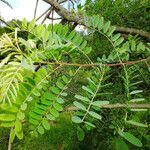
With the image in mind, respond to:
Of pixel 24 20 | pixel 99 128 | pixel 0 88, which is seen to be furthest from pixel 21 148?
pixel 0 88

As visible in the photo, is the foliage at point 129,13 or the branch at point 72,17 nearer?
the branch at point 72,17

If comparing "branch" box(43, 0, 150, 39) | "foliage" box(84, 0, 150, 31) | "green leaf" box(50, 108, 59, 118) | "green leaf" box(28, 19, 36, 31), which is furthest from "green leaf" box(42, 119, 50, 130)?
"foliage" box(84, 0, 150, 31)

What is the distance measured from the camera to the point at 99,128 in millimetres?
1607

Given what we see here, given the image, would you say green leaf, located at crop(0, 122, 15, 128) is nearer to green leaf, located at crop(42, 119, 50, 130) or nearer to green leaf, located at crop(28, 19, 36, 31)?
green leaf, located at crop(42, 119, 50, 130)

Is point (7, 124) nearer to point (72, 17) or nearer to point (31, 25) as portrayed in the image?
point (31, 25)

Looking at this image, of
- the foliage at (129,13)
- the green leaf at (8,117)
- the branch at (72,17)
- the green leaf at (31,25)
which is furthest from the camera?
the foliage at (129,13)

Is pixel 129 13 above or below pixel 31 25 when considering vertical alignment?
below

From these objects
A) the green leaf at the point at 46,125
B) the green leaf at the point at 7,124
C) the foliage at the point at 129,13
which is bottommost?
the foliage at the point at 129,13

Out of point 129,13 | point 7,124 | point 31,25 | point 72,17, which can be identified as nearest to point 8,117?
point 7,124

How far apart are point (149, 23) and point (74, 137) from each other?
0.69 metres

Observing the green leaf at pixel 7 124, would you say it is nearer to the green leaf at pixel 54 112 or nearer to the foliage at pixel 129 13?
the green leaf at pixel 54 112

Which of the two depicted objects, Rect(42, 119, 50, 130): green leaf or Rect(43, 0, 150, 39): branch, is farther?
Rect(43, 0, 150, 39): branch

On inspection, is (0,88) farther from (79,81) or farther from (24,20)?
(79,81)

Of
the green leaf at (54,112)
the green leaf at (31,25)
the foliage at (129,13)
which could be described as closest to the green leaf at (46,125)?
the green leaf at (54,112)
